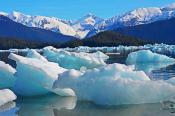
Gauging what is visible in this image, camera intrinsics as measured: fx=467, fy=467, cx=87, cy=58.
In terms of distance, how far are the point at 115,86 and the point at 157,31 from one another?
174 meters

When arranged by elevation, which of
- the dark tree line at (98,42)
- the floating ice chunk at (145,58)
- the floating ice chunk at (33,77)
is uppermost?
the floating ice chunk at (33,77)

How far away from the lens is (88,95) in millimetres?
12023

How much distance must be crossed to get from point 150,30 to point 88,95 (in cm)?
17782

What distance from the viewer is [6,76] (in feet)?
52.3

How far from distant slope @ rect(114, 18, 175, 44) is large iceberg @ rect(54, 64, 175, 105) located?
154 meters

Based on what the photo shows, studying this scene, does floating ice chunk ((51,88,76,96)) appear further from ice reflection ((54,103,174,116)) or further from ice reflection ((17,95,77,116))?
ice reflection ((54,103,174,116))

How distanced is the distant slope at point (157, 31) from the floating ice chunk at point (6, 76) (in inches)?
5944

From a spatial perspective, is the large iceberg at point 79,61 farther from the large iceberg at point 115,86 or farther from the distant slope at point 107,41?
the distant slope at point 107,41

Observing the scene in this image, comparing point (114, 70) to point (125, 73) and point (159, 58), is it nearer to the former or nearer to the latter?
point (125, 73)

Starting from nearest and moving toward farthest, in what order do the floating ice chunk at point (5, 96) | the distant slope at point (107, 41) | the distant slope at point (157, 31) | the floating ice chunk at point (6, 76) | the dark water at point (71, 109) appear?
the dark water at point (71, 109) → the floating ice chunk at point (5, 96) → the floating ice chunk at point (6, 76) → the distant slope at point (107, 41) → the distant slope at point (157, 31)

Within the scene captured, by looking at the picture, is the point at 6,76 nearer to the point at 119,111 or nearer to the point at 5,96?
the point at 5,96

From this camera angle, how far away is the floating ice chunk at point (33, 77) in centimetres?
1398

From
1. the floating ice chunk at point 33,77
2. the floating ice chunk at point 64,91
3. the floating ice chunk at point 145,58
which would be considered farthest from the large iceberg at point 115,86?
the floating ice chunk at point 145,58

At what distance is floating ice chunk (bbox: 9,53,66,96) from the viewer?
14.0 metres
